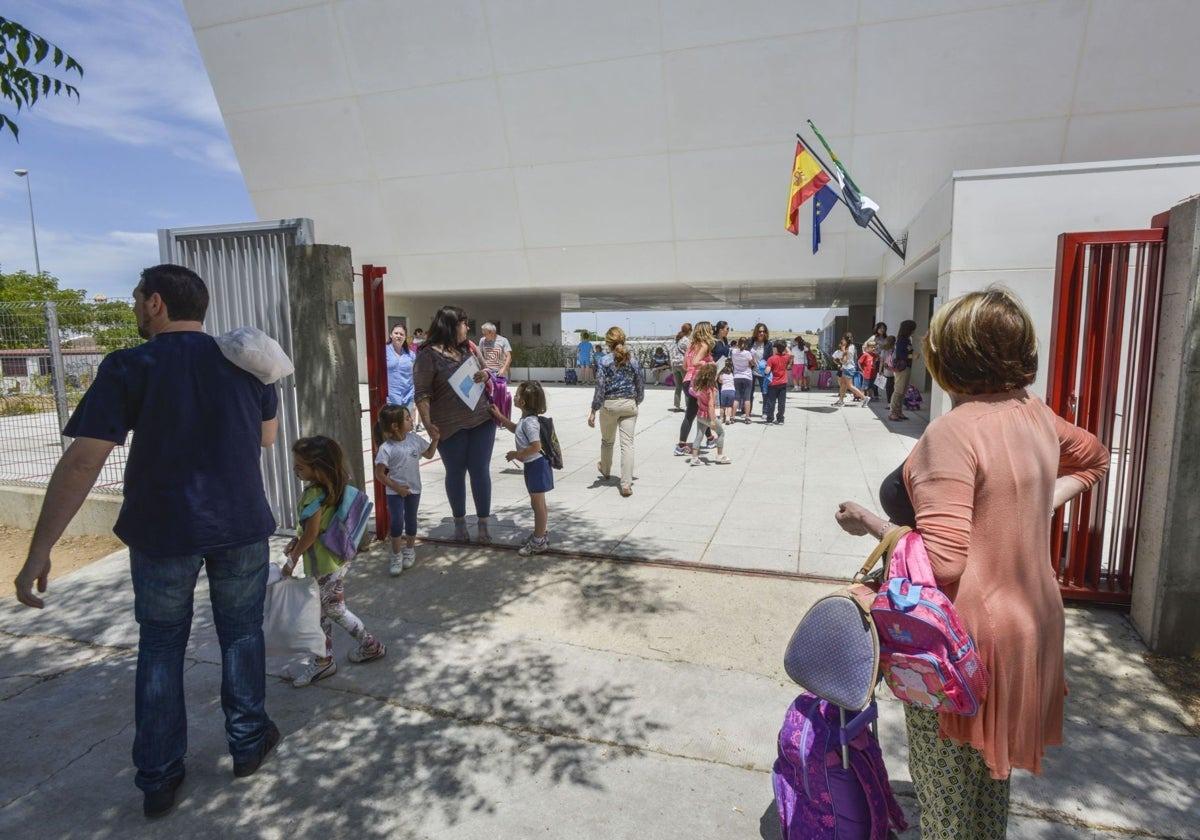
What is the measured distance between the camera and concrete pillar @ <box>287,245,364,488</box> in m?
5.20

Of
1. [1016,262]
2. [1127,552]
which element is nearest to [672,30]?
[1016,262]

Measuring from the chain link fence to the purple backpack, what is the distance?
690cm

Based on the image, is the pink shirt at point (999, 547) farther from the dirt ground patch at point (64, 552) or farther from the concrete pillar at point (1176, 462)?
the dirt ground patch at point (64, 552)

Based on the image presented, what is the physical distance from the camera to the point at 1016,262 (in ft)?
28.6

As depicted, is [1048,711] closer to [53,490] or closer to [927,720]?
[927,720]

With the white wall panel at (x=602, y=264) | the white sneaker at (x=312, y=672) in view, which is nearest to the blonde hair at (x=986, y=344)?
the white sneaker at (x=312, y=672)

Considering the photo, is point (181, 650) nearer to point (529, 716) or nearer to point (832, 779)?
point (529, 716)

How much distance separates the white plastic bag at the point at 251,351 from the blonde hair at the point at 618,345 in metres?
4.67

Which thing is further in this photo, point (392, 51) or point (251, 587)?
point (392, 51)

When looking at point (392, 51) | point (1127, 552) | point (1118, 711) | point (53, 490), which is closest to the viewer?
point (53, 490)

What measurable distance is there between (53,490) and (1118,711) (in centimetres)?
453

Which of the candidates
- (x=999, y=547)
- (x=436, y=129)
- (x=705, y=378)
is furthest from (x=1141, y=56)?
(x=999, y=547)

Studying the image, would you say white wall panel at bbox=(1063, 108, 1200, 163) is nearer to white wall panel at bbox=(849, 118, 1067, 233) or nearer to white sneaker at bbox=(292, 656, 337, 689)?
white wall panel at bbox=(849, 118, 1067, 233)

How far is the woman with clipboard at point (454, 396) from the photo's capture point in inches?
201
